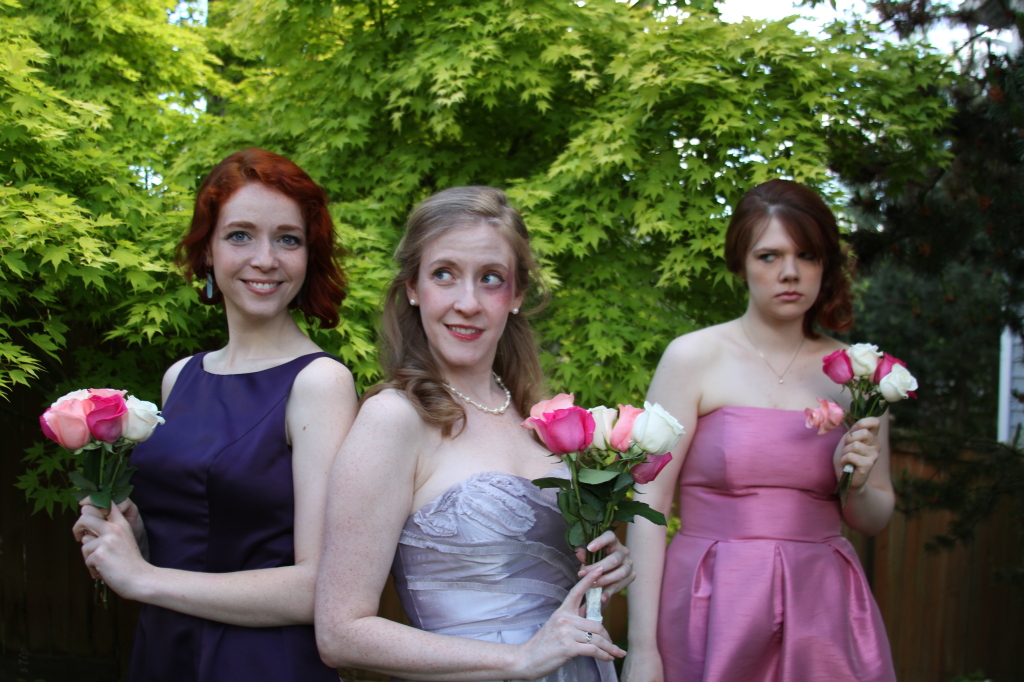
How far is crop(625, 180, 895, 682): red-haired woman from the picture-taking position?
7.95 feet

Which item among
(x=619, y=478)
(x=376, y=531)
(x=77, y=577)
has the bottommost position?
(x=77, y=577)

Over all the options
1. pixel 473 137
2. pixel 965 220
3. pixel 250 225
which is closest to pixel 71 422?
pixel 250 225

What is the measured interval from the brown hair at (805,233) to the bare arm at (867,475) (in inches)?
16.3

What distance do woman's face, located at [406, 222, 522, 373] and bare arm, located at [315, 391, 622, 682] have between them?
0.27 meters

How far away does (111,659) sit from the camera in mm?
5172

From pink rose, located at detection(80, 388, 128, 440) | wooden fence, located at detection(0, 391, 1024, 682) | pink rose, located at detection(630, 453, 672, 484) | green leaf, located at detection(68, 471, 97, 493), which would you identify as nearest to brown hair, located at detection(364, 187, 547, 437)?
pink rose, located at detection(630, 453, 672, 484)

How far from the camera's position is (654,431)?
165cm

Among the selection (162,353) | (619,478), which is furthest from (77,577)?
(619,478)

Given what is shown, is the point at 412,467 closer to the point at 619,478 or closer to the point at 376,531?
the point at 376,531

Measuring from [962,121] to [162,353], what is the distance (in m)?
4.39

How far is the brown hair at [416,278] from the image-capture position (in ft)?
6.29

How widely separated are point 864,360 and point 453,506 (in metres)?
1.27

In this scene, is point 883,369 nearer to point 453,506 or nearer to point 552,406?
point 552,406

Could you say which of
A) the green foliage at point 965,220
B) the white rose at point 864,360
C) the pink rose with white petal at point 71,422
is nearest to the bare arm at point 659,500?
the white rose at point 864,360
